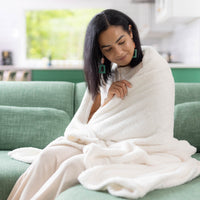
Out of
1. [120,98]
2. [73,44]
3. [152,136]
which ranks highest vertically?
[120,98]

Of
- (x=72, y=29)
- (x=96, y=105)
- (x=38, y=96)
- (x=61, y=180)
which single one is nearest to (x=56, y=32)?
(x=72, y=29)

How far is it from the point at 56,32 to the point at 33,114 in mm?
4666

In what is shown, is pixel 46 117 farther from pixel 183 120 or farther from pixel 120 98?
pixel 183 120

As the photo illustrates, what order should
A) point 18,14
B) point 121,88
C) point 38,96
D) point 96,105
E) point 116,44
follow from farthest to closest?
point 18,14, point 38,96, point 96,105, point 121,88, point 116,44

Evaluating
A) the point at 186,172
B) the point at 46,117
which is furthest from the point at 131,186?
the point at 46,117

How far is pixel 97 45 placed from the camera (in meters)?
1.64

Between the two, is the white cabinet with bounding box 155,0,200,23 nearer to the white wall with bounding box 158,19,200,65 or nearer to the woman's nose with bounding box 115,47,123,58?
the white wall with bounding box 158,19,200,65

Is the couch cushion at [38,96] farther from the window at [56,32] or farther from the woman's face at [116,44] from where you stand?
the window at [56,32]

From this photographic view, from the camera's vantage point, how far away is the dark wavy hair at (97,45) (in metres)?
1.60

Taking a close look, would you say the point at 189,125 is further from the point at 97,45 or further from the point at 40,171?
the point at 40,171

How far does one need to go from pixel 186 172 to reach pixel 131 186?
35 cm

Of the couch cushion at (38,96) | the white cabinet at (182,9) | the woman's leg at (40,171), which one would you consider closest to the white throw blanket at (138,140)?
the woman's leg at (40,171)

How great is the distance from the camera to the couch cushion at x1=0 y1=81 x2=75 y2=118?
2402mm

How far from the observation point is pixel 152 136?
5.33ft
